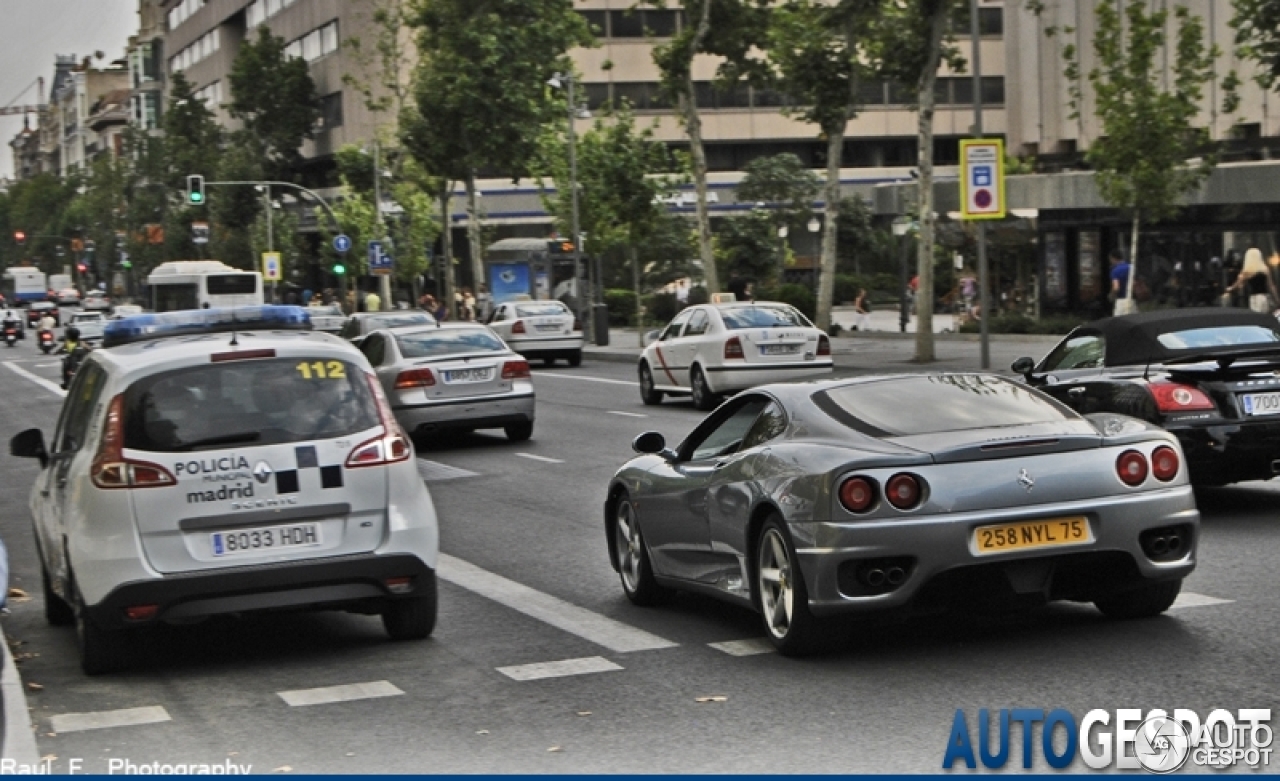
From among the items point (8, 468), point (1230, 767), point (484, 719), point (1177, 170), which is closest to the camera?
point (1230, 767)

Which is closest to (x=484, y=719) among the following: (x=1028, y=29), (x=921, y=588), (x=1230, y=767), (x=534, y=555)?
(x=921, y=588)

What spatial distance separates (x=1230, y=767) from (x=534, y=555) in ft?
24.3

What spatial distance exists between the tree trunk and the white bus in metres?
27.1

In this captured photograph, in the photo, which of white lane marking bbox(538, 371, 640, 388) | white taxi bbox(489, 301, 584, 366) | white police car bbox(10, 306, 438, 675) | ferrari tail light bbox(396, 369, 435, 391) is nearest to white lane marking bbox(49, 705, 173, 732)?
white police car bbox(10, 306, 438, 675)

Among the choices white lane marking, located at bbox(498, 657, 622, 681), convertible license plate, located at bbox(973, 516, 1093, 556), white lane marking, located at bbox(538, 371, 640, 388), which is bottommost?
white lane marking, located at bbox(538, 371, 640, 388)

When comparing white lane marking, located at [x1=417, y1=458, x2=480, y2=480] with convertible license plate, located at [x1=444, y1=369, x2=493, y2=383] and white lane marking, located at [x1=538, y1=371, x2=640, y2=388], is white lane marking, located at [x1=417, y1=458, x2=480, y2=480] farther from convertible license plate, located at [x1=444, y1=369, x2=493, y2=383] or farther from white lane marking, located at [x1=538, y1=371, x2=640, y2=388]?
white lane marking, located at [x1=538, y1=371, x2=640, y2=388]

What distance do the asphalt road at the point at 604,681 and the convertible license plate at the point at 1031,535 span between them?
488 mm

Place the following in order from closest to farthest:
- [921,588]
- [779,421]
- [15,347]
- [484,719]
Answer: [484,719]
[921,588]
[779,421]
[15,347]

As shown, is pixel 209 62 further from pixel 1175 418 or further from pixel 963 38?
pixel 1175 418

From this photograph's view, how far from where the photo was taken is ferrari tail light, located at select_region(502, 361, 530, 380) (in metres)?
23.8

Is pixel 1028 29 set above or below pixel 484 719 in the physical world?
above

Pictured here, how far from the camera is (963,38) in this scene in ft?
290

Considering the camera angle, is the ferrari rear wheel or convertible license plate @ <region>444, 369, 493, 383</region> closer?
the ferrari rear wheel

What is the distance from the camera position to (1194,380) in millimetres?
Result: 13492
